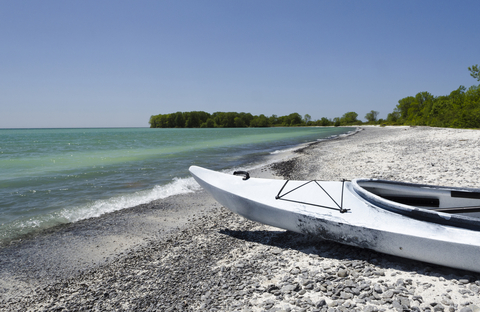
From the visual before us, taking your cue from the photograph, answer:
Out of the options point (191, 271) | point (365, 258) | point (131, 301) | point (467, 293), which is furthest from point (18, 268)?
point (467, 293)

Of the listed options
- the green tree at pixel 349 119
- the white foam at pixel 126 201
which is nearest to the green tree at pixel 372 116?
the green tree at pixel 349 119

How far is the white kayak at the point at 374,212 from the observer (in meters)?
2.79

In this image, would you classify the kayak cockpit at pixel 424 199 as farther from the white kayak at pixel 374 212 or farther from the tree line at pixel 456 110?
the tree line at pixel 456 110

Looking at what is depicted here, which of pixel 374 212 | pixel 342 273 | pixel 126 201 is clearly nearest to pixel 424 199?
pixel 374 212

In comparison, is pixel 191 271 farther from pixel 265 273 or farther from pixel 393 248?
pixel 393 248

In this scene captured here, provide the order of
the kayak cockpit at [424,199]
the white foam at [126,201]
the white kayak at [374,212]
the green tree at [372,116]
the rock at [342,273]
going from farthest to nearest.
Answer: the green tree at [372,116] < the white foam at [126,201] < the kayak cockpit at [424,199] < the rock at [342,273] < the white kayak at [374,212]

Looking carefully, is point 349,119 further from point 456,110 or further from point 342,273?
point 342,273

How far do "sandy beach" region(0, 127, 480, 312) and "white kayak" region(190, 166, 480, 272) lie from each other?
32 cm

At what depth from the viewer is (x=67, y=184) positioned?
1016cm

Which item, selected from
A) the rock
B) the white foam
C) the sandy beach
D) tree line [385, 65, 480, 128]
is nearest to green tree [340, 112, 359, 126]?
tree line [385, 65, 480, 128]

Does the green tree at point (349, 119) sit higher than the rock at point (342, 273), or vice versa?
the green tree at point (349, 119)

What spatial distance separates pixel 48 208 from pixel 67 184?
3382 millimetres

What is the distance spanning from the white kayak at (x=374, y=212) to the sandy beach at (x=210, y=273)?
316 mm

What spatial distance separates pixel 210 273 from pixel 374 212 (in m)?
2.51
